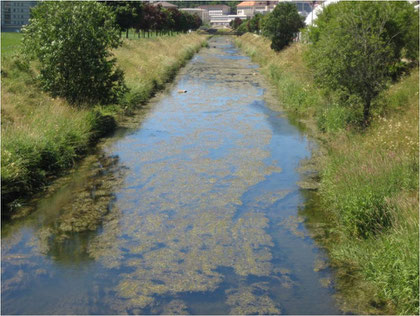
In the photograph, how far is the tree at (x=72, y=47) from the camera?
1581 cm

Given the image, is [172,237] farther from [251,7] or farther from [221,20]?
[221,20]

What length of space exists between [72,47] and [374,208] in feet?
36.9

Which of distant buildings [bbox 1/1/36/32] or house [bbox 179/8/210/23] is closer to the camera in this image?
distant buildings [bbox 1/1/36/32]

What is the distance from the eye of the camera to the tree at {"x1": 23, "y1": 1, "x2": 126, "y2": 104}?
1581 centimetres

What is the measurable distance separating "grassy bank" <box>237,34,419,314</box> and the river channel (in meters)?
0.41

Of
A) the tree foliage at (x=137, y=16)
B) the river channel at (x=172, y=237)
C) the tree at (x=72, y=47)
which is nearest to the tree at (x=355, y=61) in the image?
the river channel at (x=172, y=237)

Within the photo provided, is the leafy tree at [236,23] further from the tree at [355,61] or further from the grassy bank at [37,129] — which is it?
the tree at [355,61]

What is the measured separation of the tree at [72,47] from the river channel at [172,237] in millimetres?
2166

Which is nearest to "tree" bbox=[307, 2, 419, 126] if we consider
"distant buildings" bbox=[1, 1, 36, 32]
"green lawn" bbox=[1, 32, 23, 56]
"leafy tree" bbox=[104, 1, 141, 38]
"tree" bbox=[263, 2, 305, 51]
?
"green lawn" bbox=[1, 32, 23, 56]

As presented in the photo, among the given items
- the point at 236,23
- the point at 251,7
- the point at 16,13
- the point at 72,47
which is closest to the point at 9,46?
the point at 72,47

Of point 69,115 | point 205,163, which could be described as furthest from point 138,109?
point 205,163

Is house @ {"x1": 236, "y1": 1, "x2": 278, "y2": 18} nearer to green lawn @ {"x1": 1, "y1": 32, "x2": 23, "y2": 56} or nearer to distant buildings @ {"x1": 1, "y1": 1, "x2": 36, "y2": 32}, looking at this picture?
distant buildings @ {"x1": 1, "y1": 1, "x2": 36, "y2": 32}

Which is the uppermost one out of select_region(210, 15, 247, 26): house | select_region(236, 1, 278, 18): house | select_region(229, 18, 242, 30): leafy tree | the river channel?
select_region(236, 1, 278, 18): house

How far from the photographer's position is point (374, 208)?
8.40 metres
